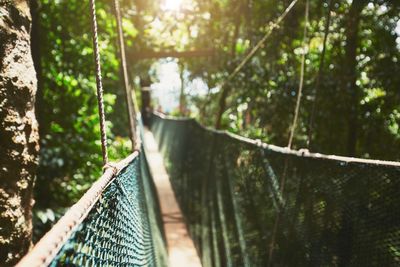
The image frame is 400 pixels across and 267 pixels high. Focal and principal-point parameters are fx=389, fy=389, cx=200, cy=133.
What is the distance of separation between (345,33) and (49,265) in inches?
164

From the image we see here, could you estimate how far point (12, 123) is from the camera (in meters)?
1.66

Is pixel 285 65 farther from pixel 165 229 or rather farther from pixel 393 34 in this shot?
Answer: pixel 165 229

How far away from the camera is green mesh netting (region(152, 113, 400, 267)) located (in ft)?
4.38

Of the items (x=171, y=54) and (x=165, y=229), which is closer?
(x=165, y=229)

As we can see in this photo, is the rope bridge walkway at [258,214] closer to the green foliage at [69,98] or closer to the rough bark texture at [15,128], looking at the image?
the rough bark texture at [15,128]

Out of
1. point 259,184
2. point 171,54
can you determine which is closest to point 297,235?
point 259,184

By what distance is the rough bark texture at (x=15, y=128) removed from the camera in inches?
63.7

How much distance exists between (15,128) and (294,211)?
1360 millimetres

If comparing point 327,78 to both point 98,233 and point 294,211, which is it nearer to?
point 294,211

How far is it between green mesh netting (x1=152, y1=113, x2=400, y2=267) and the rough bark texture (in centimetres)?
126

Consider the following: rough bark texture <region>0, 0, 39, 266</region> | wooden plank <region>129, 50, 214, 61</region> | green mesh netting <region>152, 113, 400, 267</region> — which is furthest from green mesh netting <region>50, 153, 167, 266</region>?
wooden plank <region>129, 50, 214, 61</region>

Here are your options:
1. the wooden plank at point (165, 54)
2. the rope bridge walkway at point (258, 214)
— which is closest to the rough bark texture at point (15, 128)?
the rope bridge walkway at point (258, 214)

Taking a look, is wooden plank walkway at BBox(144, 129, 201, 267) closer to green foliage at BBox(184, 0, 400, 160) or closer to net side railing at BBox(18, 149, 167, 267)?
green foliage at BBox(184, 0, 400, 160)

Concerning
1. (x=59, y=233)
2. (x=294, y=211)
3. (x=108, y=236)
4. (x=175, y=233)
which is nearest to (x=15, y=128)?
(x=108, y=236)
